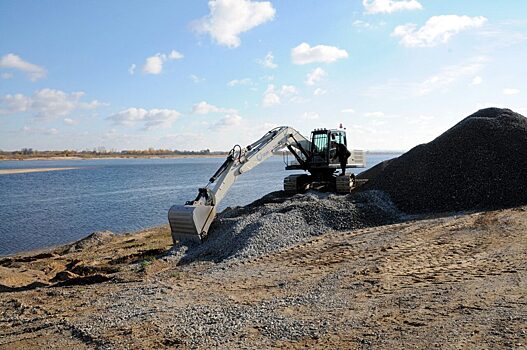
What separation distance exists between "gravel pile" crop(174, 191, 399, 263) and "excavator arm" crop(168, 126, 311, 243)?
0.46 metres

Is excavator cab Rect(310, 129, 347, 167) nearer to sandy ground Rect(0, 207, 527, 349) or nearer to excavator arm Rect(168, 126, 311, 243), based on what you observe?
excavator arm Rect(168, 126, 311, 243)

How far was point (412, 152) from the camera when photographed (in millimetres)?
19844

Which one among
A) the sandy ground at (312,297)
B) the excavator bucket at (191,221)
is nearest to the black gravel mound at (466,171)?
the sandy ground at (312,297)

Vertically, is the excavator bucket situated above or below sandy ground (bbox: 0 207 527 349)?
above

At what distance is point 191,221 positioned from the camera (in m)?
12.6

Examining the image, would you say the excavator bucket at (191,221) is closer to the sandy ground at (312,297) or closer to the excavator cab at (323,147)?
the sandy ground at (312,297)

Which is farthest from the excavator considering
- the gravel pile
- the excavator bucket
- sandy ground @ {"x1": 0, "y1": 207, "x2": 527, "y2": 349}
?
sandy ground @ {"x1": 0, "y1": 207, "x2": 527, "y2": 349}

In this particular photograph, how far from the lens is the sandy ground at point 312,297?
244 inches

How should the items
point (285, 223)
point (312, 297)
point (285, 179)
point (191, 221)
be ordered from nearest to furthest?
point (312, 297) < point (191, 221) < point (285, 223) < point (285, 179)

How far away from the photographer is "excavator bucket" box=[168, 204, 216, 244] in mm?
12695

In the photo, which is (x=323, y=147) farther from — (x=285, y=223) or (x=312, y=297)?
(x=312, y=297)

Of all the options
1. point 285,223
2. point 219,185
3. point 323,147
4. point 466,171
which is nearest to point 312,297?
point 285,223

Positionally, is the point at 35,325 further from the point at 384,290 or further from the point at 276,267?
the point at 384,290

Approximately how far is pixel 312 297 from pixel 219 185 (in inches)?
252
